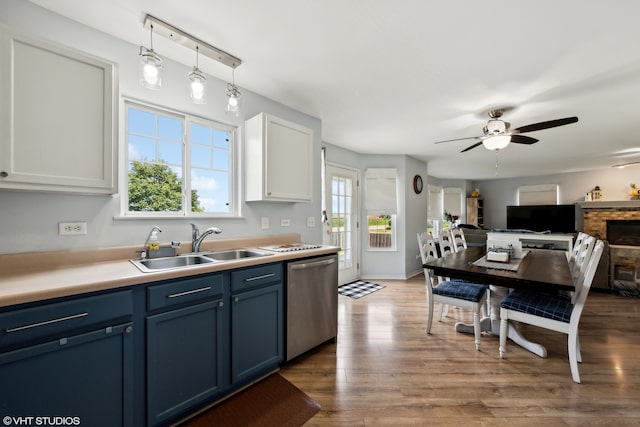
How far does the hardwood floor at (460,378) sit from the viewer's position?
1.62 metres

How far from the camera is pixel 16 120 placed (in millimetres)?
1271

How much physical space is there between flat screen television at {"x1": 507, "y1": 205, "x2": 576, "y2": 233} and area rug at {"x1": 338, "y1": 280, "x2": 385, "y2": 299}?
17.4ft

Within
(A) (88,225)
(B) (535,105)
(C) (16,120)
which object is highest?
(B) (535,105)

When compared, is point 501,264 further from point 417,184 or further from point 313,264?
point 417,184

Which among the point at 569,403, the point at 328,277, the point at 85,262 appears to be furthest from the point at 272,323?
the point at 569,403

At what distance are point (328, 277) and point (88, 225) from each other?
1778 mm

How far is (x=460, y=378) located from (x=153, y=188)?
275 centimetres

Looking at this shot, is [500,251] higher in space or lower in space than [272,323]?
higher

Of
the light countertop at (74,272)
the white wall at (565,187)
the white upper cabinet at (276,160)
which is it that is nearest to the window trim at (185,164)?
the white upper cabinet at (276,160)

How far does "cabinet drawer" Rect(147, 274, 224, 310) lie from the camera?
1.38 meters

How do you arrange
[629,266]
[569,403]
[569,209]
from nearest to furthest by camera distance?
[569,403], [629,266], [569,209]

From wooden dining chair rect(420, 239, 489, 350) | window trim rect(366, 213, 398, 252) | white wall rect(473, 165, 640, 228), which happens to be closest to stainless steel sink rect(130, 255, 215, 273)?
wooden dining chair rect(420, 239, 489, 350)

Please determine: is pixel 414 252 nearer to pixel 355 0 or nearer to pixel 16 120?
pixel 355 0

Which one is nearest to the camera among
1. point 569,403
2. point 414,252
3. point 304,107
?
point 569,403
